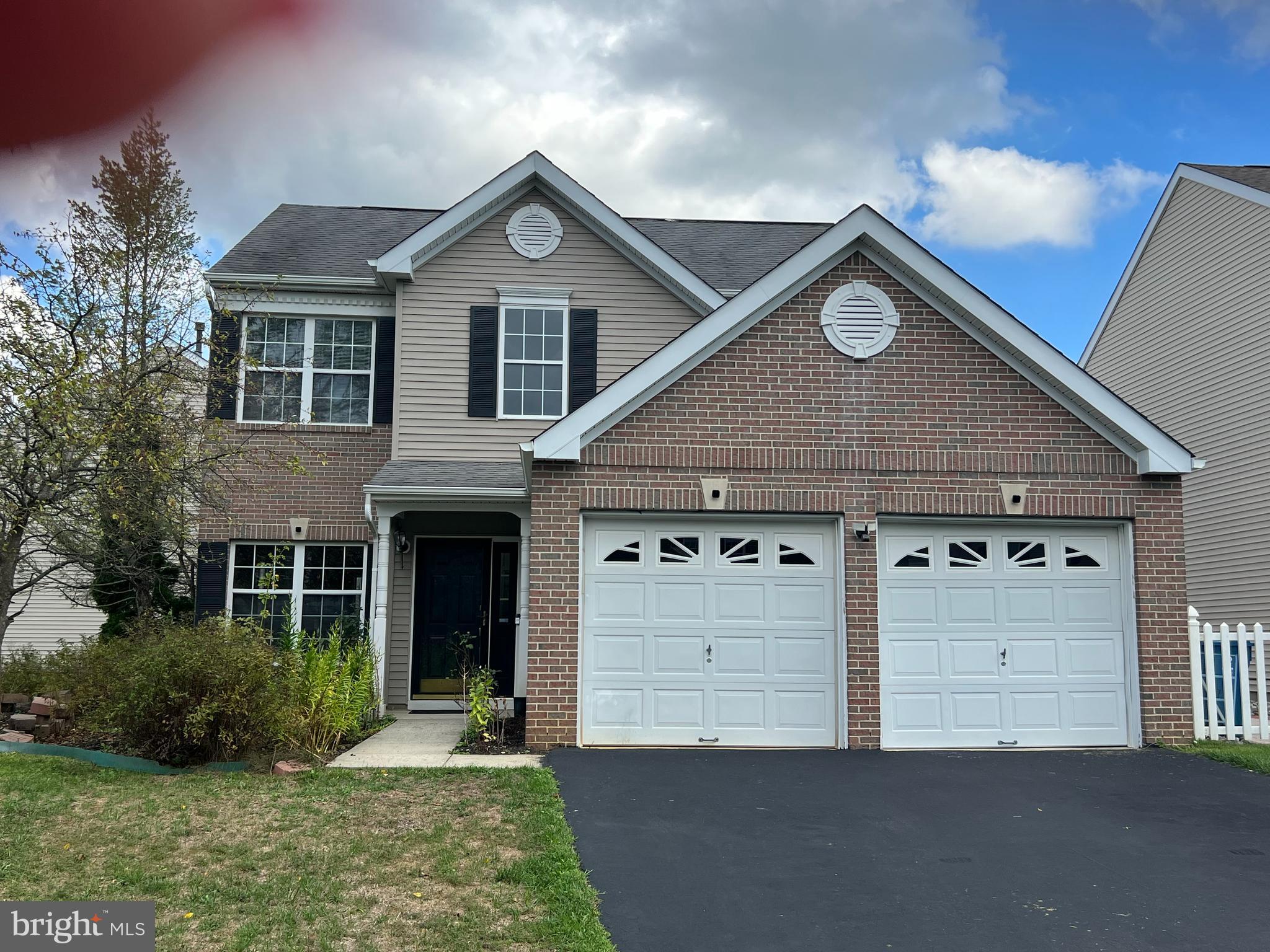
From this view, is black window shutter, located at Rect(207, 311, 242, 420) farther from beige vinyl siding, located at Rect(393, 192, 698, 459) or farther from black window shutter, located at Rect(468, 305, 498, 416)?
black window shutter, located at Rect(468, 305, 498, 416)

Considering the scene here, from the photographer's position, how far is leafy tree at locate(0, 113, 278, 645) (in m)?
10.1

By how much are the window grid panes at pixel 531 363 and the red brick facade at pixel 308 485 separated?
6.34 ft

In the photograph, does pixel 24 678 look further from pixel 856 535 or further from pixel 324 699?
pixel 856 535

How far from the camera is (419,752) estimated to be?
9.76 metres

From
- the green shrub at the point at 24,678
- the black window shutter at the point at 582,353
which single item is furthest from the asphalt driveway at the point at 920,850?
the green shrub at the point at 24,678

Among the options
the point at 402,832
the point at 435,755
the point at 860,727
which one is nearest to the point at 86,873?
the point at 402,832

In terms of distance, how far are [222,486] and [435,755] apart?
20.9ft

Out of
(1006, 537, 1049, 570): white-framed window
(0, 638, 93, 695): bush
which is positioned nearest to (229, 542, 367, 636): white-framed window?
(0, 638, 93, 695): bush

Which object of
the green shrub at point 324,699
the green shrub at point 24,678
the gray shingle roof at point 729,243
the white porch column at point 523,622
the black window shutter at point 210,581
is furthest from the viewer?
the gray shingle roof at point 729,243

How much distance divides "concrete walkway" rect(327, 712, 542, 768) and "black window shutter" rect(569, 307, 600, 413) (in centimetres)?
484

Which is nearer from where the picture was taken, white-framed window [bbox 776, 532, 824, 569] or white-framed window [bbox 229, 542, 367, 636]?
white-framed window [bbox 776, 532, 824, 569]

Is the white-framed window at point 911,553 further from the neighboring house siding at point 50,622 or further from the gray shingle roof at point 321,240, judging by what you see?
the neighboring house siding at point 50,622

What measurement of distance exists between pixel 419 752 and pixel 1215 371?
1528cm

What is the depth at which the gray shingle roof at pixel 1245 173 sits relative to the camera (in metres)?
16.4
